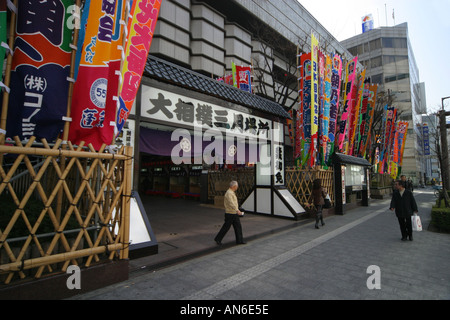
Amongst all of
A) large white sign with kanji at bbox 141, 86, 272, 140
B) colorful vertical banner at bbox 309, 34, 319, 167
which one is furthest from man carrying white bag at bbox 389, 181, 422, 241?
large white sign with kanji at bbox 141, 86, 272, 140

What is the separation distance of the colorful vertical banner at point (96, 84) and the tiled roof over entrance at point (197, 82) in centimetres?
180

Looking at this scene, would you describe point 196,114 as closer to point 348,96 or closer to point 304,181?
point 304,181

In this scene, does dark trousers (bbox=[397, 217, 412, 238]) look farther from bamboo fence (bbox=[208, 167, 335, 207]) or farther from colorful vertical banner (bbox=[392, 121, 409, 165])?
colorful vertical banner (bbox=[392, 121, 409, 165])

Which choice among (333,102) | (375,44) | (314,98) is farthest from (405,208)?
(375,44)

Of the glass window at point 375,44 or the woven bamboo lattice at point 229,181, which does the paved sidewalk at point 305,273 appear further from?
the glass window at point 375,44

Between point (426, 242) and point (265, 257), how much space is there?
17.4 ft

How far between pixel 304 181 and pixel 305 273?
742 cm

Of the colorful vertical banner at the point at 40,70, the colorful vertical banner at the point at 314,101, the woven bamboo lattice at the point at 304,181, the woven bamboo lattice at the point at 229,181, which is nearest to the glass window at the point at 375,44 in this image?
the colorful vertical banner at the point at 314,101

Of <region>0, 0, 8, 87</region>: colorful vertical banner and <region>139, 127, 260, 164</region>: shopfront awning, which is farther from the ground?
<region>0, 0, 8, 87</region>: colorful vertical banner

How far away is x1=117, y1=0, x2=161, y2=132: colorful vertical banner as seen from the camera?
16.1ft

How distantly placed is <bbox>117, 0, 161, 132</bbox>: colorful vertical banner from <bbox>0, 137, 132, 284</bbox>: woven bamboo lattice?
44.9 inches

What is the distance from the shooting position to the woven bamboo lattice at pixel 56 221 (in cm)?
319
